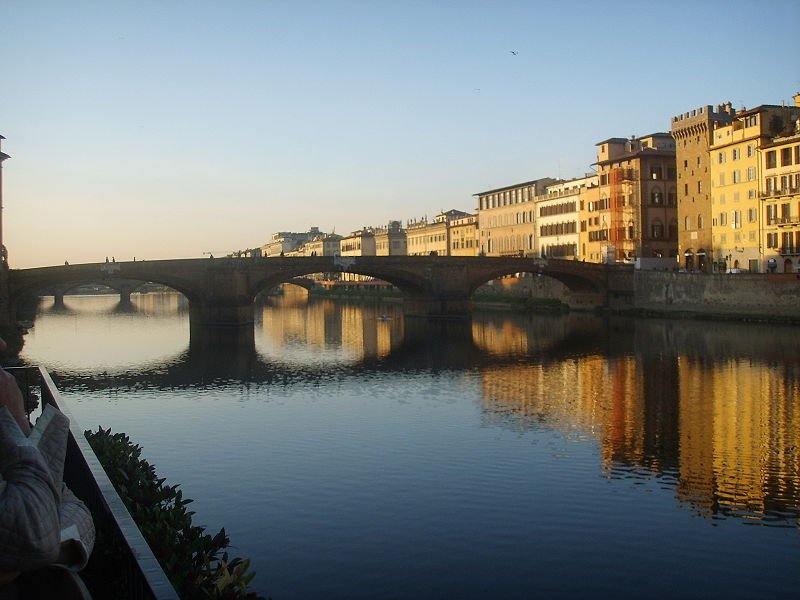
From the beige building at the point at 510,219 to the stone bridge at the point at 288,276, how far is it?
76.8ft

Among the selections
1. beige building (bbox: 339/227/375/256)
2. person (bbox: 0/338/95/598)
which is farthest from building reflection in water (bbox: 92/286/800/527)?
beige building (bbox: 339/227/375/256)

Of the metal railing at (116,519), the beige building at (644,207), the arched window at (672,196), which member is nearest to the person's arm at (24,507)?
the metal railing at (116,519)

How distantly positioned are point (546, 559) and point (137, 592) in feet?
32.4

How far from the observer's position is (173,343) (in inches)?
2244

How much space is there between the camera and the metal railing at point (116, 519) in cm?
486

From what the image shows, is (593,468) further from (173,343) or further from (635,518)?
(173,343)

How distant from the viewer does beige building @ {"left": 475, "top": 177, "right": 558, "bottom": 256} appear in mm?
103812

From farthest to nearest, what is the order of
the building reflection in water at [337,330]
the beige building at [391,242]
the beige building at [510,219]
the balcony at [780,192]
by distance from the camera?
the beige building at [391,242] < the beige building at [510,219] < the balcony at [780,192] < the building reflection in water at [337,330]

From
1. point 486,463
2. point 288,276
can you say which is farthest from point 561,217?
point 486,463

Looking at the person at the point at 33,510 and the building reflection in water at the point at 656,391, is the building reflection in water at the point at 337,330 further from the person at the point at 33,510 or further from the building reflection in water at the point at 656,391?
the person at the point at 33,510

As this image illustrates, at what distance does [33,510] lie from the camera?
3.87 metres

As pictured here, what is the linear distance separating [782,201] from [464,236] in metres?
64.1

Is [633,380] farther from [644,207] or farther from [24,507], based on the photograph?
[644,207]

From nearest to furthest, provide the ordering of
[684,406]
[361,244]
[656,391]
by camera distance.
→ [684,406] → [656,391] → [361,244]
